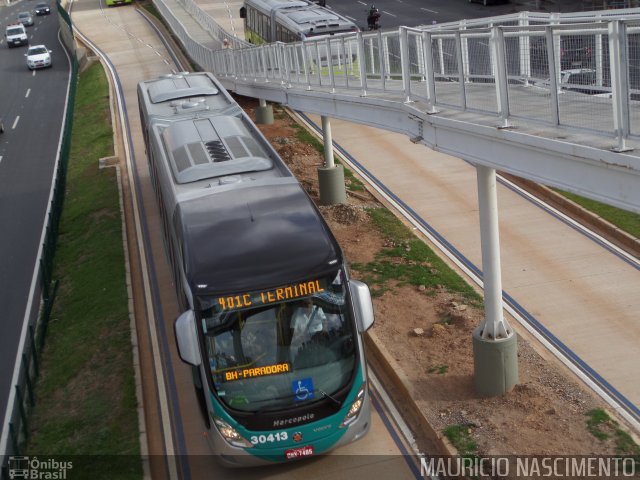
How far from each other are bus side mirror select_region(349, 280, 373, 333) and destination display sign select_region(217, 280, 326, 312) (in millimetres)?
658

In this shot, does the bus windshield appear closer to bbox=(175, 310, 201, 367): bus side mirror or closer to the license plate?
bbox=(175, 310, 201, 367): bus side mirror

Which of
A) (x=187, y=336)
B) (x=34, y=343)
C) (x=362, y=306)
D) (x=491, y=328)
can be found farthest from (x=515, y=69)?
(x=34, y=343)

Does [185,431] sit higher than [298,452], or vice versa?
[298,452]

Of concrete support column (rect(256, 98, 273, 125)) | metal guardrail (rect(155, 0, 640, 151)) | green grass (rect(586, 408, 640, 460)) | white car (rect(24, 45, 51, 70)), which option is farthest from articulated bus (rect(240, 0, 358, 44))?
white car (rect(24, 45, 51, 70))

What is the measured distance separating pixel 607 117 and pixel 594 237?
10596mm

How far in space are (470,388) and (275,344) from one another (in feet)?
12.7

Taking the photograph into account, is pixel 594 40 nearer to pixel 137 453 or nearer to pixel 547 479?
pixel 547 479

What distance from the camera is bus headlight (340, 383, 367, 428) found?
480 inches

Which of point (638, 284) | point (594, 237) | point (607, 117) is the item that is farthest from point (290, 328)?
point (594, 237)

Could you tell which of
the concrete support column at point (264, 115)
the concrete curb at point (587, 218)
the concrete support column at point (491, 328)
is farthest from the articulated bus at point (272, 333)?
the concrete support column at point (264, 115)

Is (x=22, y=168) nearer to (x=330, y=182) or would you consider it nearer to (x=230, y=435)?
(x=330, y=182)

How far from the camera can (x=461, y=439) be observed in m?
12.9

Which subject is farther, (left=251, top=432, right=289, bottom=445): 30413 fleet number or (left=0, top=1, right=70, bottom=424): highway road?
(left=0, top=1, right=70, bottom=424): highway road

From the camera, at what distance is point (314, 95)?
2036 centimetres
